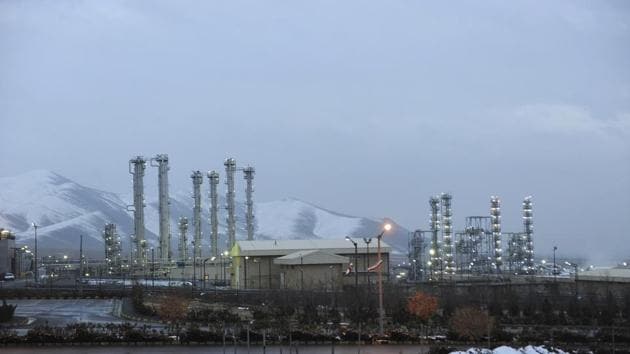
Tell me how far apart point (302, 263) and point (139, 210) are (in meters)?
30.0

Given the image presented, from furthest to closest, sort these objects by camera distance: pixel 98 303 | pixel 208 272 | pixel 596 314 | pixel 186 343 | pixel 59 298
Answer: pixel 208 272
pixel 59 298
pixel 98 303
pixel 596 314
pixel 186 343

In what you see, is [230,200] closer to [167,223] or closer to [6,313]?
[167,223]

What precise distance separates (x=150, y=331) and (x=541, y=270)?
71.6 metres

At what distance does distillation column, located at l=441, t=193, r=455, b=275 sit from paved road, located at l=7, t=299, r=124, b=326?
40.1m

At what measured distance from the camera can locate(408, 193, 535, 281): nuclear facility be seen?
291 ft

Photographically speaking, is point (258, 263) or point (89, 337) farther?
point (258, 263)

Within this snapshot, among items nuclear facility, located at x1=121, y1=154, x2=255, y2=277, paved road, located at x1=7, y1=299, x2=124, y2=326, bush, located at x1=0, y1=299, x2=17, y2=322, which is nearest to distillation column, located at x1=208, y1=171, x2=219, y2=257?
nuclear facility, located at x1=121, y1=154, x2=255, y2=277

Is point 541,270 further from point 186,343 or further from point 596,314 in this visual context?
point 186,343

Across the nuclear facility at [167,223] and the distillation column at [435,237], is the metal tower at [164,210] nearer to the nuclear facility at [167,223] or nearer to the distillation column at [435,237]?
the nuclear facility at [167,223]

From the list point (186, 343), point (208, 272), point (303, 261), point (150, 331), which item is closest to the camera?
point (186, 343)

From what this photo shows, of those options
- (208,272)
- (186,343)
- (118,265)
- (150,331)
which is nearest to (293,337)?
(186,343)

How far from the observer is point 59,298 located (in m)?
63.5

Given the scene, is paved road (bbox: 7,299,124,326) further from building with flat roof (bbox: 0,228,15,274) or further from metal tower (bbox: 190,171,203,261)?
building with flat roof (bbox: 0,228,15,274)

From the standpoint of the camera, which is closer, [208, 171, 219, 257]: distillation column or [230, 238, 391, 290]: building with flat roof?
[230, 238, 391, 290]: building with flat roof
